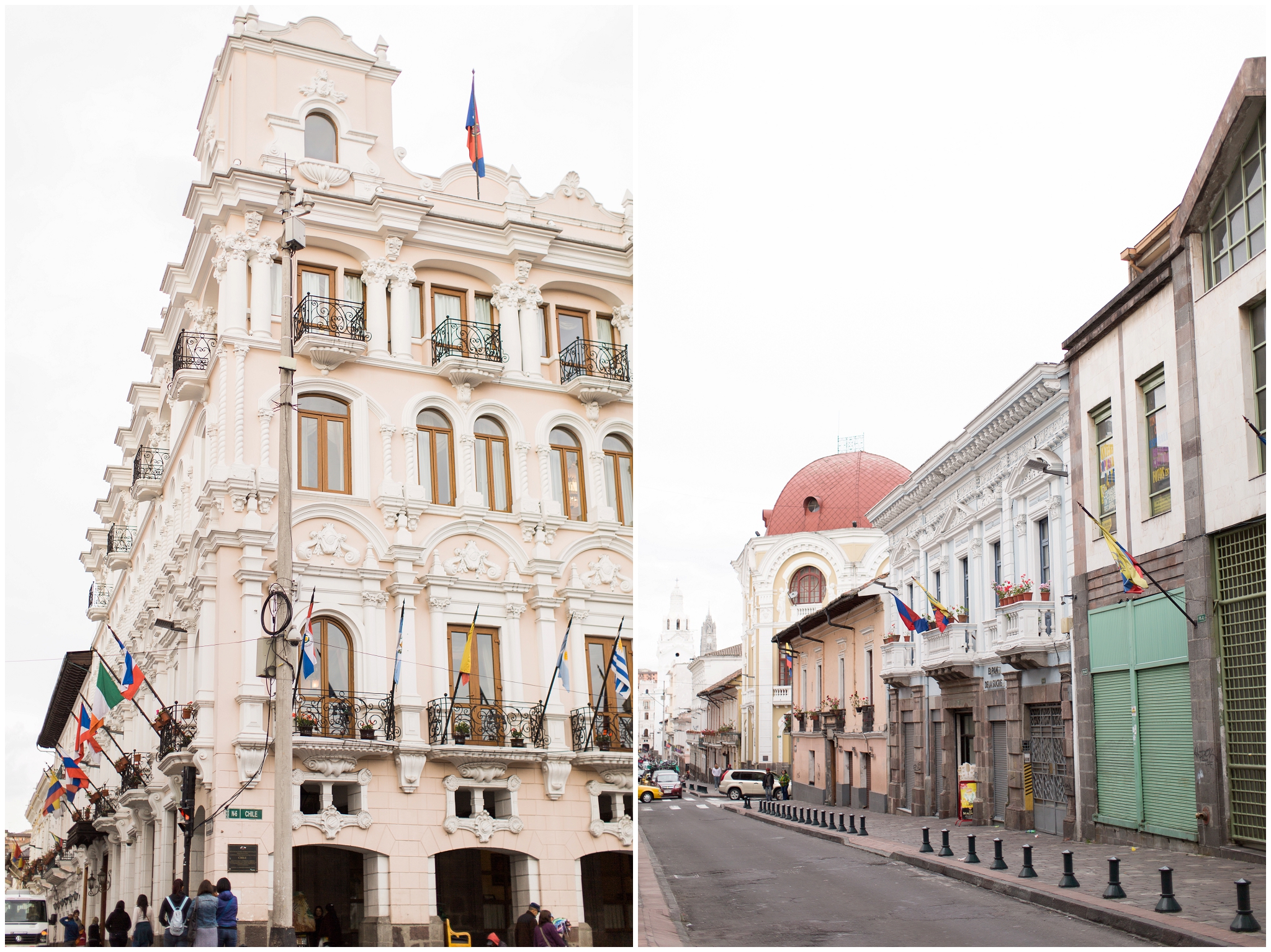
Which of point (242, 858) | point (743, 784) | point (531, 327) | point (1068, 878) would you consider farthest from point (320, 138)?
point (743, 784)

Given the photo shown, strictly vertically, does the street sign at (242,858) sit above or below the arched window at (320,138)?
below

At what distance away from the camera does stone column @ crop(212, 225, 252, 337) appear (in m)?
17.5

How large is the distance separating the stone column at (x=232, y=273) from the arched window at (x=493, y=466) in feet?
11.1

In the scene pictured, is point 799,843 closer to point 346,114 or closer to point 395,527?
point 395,527

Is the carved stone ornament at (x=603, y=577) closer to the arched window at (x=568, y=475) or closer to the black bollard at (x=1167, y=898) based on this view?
the arched window at (x=568, y=475)

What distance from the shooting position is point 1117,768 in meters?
22.4

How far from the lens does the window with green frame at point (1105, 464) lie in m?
22.9

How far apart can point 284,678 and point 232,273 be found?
19.2 feet

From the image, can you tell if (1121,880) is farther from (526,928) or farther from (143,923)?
(143,923)

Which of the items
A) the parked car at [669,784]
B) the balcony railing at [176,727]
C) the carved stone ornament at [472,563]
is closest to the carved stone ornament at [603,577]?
the carved stone ornament at [472,563]

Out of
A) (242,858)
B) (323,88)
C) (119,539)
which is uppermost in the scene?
(323,88)

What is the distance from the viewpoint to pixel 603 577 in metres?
17.3

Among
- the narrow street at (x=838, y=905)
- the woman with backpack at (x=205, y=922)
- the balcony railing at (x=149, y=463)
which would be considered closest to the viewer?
the narrow street at (x=838, y=905)

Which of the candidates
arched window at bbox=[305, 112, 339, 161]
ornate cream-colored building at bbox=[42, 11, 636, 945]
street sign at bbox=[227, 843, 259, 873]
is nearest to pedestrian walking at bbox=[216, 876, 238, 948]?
ornate cream-colored building at bbox=[42, 11, 636, 945]
